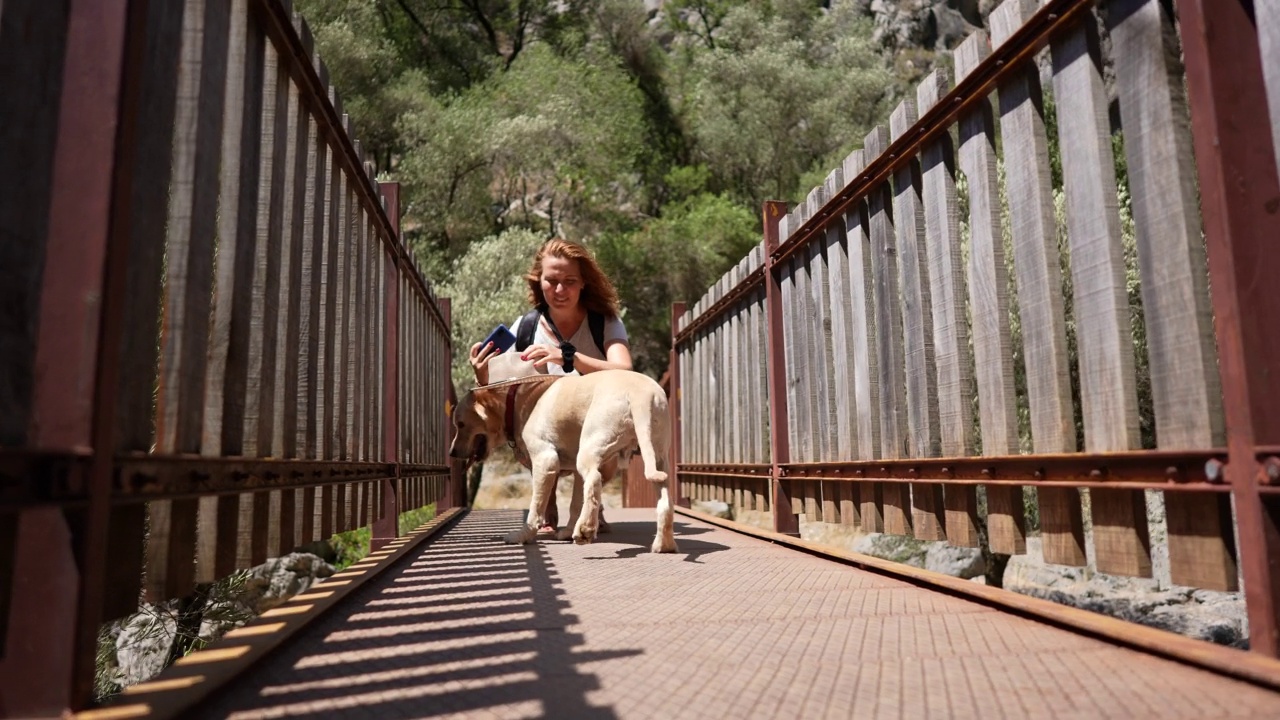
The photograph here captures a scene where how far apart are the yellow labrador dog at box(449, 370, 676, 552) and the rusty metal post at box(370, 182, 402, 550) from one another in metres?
0.43

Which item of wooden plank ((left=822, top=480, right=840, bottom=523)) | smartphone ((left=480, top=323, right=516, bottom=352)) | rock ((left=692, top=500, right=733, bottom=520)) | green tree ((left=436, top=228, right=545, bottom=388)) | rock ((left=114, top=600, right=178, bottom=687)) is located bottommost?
rock ((left=114, top=600, right=178, bottom=687))

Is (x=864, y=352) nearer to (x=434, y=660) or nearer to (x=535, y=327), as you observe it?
(x=535, y=327)

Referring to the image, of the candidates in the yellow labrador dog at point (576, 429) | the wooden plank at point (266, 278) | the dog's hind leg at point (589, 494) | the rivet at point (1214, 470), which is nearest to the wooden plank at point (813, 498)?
the yellow labrador dog at point (576, 429)

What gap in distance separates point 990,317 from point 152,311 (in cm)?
271

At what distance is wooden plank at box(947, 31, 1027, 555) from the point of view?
279 centimetres

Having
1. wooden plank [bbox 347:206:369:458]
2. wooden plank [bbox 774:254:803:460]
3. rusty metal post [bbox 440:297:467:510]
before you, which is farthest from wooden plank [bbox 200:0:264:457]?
rusty metal post [bbox 440:297:467:510]

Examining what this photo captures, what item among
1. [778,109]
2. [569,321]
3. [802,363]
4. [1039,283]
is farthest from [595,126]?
[1039,283]

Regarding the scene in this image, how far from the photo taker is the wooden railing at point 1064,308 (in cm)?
171

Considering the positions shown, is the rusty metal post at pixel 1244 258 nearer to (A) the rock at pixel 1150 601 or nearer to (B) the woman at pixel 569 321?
(B) the woman at pixel 569 321

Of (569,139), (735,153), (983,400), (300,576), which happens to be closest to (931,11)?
(735,153)

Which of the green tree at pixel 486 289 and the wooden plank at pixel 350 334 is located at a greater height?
the green tree at pixel 486 289

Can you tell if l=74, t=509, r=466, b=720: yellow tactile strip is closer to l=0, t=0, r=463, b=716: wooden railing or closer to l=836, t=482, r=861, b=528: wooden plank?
l=0, t=0, r=463, b=716: wooden railing

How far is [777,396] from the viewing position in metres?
5.10

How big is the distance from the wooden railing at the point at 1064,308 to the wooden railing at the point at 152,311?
2.35 m
